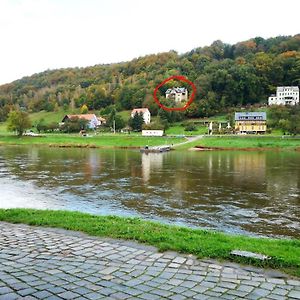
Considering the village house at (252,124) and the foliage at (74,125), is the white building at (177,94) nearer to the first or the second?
the village house at (252,124)

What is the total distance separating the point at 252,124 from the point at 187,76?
52411 millimetres

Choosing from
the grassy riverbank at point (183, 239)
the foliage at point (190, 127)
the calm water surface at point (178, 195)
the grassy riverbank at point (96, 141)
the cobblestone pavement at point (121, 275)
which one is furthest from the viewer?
the foliage at point (190, 127)

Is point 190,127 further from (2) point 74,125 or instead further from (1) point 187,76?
(1) point 187,76

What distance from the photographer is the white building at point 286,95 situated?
386 feet

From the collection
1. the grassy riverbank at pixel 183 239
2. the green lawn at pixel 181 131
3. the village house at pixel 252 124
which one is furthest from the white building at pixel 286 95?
the grassy riverbank at pixel 183 239

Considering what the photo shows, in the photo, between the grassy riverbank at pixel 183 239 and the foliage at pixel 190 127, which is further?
the foliage at pixel 190 127

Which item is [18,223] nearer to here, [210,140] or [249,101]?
[210,140]

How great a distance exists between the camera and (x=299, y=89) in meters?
124

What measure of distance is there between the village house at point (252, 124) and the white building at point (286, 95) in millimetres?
32661

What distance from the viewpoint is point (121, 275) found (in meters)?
5.98

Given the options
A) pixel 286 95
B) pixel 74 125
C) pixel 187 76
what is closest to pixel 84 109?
pixel 74 125

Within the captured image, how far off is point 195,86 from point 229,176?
94.7 m

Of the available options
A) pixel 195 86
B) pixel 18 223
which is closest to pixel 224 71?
pixel 195 86

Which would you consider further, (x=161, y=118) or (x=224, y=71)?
(x=224, y=71)
